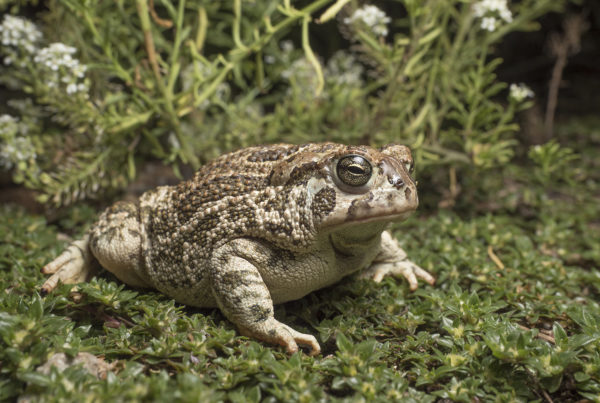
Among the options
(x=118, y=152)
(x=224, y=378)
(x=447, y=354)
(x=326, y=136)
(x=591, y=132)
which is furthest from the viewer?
(x=591, y=132)

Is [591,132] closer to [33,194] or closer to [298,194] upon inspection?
[298,194]

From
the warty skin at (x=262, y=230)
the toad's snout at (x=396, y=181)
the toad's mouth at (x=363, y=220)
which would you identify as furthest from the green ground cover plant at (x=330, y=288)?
the toad's snout at (x=396, y=181)

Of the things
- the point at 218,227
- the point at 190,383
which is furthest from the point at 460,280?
the point at 190,383

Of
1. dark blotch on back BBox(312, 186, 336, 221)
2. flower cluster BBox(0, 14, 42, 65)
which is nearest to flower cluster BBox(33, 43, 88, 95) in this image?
flower cluster BBox(0, 14, 42, 65)

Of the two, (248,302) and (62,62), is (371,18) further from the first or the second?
(248,302)

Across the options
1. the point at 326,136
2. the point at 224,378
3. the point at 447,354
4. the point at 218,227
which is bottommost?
the point at 447,354

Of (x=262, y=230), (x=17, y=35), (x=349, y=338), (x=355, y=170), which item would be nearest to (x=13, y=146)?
(x=17, y=35)
